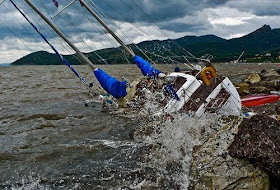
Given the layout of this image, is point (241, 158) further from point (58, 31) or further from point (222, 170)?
point (58, 31)

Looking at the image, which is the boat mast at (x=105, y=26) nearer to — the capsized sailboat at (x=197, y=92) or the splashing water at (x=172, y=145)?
the capsized sailboat at (x=197, y=92)

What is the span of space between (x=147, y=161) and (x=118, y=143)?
93.9 inches

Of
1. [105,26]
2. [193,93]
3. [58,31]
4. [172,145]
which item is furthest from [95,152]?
[105,26]

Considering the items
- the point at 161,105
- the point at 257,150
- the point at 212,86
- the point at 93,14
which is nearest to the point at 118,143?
the point at 161,105

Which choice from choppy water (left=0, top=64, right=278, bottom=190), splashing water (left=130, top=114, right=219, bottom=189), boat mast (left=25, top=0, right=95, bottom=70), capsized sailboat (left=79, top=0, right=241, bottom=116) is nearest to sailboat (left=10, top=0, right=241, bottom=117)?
capsized sailboat (left=79, top=0, right=241, bottom=116)

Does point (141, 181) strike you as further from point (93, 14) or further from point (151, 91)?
point (93, 14)

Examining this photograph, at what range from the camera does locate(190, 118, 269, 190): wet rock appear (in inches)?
225

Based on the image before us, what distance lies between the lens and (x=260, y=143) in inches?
237

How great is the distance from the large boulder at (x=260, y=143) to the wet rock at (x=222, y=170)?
0.53 feet

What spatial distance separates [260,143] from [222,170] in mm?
1076

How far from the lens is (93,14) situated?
742 inches

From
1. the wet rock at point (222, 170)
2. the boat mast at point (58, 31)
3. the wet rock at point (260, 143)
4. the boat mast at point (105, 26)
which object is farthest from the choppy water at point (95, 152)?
the boat mast at point (105, 26)

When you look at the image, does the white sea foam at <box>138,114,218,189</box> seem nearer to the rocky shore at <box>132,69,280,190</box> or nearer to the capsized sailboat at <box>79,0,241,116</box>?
the capsized sailboat at <box>79,0,241,116</box>

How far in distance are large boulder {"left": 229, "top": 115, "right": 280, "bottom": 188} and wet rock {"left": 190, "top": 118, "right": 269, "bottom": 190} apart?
0.53 feet
